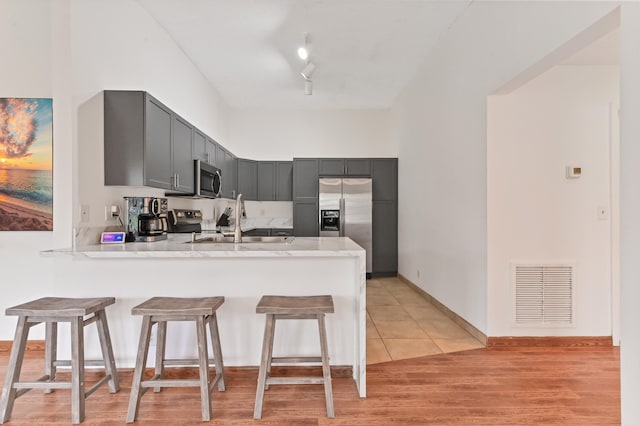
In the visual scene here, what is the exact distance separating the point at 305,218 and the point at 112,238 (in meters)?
3.54

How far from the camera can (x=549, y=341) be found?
9.64 ft

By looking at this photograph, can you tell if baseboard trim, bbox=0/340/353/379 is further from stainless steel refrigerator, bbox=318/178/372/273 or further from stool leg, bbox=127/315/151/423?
stainless steel refrigerator, bbox=318/178/372/273

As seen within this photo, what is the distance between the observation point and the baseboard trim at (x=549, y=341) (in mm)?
2920

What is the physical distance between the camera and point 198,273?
241cm

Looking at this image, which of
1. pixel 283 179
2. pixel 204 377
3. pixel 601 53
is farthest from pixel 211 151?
pixel 601 53

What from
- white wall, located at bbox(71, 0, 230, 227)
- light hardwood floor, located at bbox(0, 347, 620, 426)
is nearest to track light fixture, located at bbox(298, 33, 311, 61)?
white wall, located at bbox(71, 0, 230, 227)

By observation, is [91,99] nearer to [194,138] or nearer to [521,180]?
[194,138]

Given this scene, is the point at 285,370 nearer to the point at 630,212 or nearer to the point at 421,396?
the point at 421,396

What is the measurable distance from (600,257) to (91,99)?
13.7 feet

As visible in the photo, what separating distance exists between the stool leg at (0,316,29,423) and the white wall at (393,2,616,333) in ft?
10.4

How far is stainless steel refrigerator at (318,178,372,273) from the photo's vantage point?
571cm

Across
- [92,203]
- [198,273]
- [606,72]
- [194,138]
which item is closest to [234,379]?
[198,273]

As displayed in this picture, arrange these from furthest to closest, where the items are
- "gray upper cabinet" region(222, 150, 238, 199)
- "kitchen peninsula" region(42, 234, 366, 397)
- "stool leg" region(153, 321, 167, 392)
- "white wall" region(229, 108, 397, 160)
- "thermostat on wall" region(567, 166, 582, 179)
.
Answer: "white wall" region(229, 108, 397, 160) → "gray upper cabinet" region(222, 150, 238, 199) → "thermostat on wall" region(567, 166, 582, 179) → "kitchen peninsula" region(42, 234, 366, 397) → "stool leg" region(153, 321, 167, 392)

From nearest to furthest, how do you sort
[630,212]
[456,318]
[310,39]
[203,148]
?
[630,212] < [456,318] < [310,39] < [203,148]
